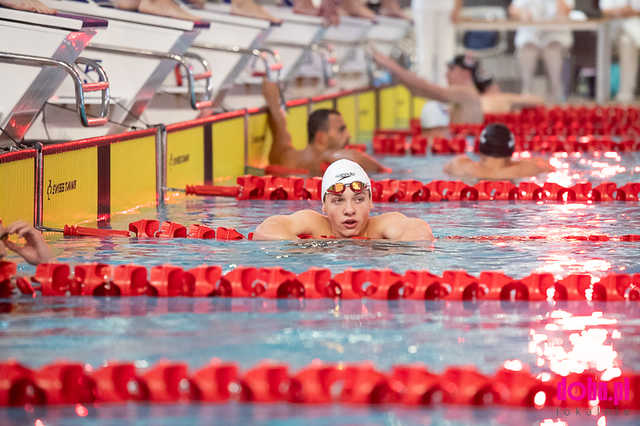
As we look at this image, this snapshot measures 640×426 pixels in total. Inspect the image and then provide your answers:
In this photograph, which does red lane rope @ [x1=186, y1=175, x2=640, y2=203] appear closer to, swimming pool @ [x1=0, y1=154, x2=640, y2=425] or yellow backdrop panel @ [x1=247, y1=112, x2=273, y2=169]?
yellow backdrop panel @ [x1=247, y1=112, x2=273, y2=169]

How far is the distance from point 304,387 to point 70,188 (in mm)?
3921

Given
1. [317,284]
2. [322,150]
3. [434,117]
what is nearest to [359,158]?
[322,150]

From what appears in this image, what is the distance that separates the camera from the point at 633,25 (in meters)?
21.0

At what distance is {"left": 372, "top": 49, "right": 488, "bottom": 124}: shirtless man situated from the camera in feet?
43.5

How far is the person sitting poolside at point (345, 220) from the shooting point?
238 inches

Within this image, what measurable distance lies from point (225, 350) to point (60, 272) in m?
1.42

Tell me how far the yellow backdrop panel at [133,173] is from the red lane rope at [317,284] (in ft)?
9.03

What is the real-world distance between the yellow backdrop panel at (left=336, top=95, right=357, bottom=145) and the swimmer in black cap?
191 inches

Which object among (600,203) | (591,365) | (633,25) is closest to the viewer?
(591,365)

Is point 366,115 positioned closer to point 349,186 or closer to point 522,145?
point 522,145

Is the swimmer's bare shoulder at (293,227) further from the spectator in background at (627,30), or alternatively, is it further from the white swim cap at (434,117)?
the spectator in background at (627,30)

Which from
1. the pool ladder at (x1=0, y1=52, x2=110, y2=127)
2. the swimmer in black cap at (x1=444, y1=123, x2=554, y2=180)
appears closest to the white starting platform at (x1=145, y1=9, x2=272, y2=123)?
the swimmer in black cap at (x1=444, y1=123, x2=554, y2=180)

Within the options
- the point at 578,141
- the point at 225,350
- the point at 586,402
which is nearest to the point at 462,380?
the point at 586,402

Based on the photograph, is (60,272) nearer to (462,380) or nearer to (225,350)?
(225,350)
